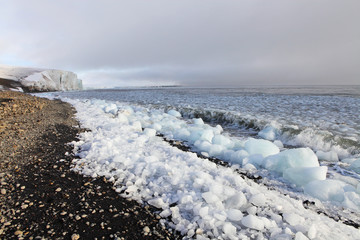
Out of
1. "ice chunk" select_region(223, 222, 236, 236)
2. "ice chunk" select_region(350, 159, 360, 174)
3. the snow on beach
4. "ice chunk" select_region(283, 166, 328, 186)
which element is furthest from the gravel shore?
"ice chunk" select_region(350, 159, 360, 174)

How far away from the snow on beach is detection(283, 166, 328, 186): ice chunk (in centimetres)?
1

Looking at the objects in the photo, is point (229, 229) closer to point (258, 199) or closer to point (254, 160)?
point (258, 199)

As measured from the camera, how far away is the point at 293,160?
10.3ft

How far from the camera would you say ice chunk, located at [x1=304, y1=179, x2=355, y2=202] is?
2416mm

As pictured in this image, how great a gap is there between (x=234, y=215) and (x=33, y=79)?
158ft

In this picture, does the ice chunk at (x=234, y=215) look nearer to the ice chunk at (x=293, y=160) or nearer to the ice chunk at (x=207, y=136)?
the ice chunk at (x=293, y=160)

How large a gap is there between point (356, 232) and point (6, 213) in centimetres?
319

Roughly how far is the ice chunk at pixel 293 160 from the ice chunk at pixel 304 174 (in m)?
0.22

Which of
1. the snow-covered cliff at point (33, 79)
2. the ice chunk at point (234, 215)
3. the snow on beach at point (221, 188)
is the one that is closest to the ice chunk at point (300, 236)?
the snow on beach at point (221, 188)

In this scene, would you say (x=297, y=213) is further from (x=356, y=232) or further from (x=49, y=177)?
(x=49, y=177)

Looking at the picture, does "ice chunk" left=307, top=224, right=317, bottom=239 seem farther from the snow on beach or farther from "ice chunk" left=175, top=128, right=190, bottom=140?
"ice chunk" left=175, top=128, right=190, bottom=140

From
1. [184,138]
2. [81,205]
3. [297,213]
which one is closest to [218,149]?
[184,138]

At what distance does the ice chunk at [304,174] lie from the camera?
2.72 metres

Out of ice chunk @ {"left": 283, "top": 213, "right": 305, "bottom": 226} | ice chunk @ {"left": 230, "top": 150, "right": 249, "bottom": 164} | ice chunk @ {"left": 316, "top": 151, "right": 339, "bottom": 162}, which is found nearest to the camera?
ice chunk @ {"left": 283, "top": 213, "right": 305, "bottom": 226}
